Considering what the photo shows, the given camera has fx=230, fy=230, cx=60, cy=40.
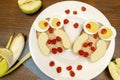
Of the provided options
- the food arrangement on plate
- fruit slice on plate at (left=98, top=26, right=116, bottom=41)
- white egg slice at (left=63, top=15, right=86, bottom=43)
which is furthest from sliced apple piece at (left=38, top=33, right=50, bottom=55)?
fruit slice on plate at (left=98, top=26, right=116, bottom=41)

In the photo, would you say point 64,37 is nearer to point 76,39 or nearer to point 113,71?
point 76,39

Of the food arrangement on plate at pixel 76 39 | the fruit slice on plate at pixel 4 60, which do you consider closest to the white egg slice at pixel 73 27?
the food arrangement on plate at pixel 76 39

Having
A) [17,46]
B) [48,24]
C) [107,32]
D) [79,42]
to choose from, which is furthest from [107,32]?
[17,46]

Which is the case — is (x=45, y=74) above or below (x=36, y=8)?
below

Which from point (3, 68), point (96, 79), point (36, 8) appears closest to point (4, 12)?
point (36, 8)

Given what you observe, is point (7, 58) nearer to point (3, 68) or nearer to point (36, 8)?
Answer: point (3, 68)

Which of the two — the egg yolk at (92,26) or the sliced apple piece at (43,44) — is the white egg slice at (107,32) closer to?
the egg yolk at (92,26)
